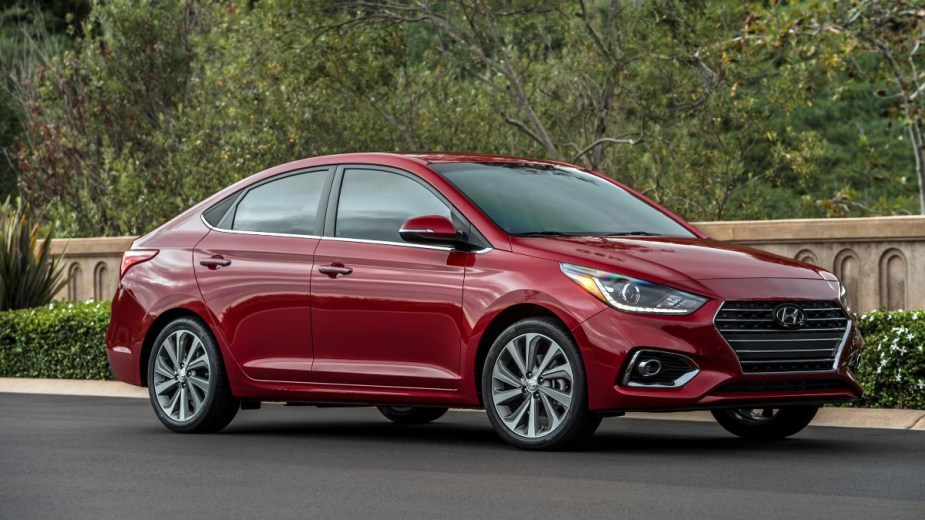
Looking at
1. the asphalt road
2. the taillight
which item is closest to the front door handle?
the asphalt road

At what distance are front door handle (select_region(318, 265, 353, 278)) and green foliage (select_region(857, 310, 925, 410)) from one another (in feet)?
12.9

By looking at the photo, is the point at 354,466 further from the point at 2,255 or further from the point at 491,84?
the point at 491,84

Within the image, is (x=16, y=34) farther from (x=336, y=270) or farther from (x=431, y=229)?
(x=431, y=229)

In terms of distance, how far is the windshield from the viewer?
9.87 meters

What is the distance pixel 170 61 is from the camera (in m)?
29.9

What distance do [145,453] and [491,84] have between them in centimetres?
1357

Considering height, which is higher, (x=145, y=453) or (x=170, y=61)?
(x=170, y=61)

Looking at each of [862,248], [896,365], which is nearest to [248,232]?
[896,365]

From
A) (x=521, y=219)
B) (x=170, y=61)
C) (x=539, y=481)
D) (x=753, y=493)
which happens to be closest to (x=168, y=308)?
(x=521, y=219)

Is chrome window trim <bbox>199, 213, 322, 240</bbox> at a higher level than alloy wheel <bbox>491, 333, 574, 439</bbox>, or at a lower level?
higher

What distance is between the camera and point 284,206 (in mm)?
10938

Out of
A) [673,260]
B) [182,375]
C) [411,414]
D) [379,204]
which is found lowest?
[411,414]

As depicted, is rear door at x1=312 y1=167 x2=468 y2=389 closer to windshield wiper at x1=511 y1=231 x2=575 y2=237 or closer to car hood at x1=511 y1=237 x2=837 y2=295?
windshield wiper at x1=511 y1=231 x2=575 y2=237

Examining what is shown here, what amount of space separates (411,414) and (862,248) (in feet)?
14.7
